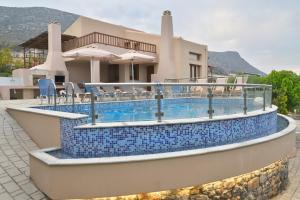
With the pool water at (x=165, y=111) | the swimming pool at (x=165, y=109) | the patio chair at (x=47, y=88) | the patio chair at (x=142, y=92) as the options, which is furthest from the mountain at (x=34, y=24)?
the patio chair at (x=142, y=92)

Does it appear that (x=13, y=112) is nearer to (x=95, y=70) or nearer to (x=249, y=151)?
(x=249, y=151)

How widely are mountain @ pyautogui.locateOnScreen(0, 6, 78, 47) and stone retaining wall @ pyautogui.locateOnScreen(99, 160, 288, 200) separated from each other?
64.7 meters

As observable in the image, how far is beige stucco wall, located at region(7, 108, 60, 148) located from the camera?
209 inches

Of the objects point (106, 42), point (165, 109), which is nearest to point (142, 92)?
point (165, 109)

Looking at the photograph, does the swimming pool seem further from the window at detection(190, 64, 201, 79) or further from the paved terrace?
the window at detection(190, 64, 201, 79)

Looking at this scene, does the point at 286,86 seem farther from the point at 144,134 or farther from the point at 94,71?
the point at 144,134

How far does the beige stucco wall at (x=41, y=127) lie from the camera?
17.4 feet

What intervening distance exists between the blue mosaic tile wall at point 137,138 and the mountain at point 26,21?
64.5 m

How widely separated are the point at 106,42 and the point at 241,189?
626 inches

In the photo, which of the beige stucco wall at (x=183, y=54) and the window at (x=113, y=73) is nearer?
the window at (x=113, y=73)

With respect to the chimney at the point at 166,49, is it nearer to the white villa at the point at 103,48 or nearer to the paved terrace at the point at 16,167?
the white villa at the point at 103,48

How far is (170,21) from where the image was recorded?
62.1 feet

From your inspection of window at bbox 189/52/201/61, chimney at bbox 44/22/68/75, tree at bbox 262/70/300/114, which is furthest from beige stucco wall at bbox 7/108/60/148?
window at bbox 189/52/201/61

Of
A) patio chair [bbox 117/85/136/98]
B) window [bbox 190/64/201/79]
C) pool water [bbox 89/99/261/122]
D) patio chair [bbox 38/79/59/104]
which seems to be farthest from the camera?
window [bbox 190/64/201/79]
